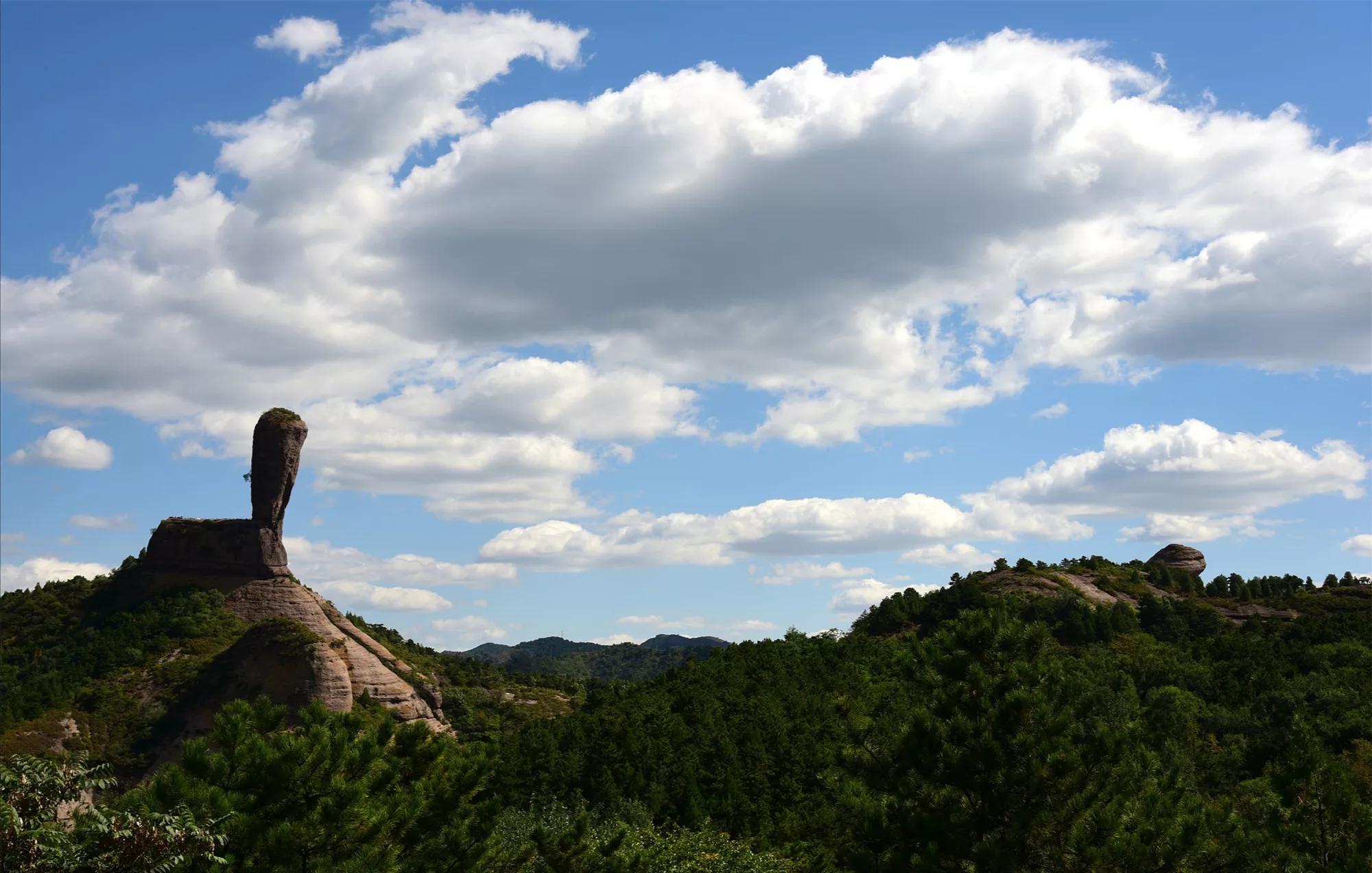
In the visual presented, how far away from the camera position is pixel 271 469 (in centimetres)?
10969

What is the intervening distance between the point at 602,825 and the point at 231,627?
74022 millimetres

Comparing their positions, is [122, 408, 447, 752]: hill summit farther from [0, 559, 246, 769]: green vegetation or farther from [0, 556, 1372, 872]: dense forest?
[0, 556, 1372, 872]: dense forest

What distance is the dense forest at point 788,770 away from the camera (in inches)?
880

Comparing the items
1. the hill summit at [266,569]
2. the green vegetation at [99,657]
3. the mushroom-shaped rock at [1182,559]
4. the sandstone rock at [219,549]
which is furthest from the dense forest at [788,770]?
the mushroom-shaped rock at [1182,559]

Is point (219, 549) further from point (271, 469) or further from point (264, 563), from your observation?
point (271, 469)

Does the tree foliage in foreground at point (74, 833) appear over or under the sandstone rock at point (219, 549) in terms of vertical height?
under

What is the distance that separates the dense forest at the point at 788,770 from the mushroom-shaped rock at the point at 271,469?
18.4 meters

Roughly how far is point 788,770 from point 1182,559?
403 ft

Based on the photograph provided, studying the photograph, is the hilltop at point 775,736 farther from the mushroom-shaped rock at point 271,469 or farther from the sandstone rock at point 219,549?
the mushroom-shaped rock at point 271,469

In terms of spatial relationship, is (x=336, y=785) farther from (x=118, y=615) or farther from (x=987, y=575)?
(x=987, y=575)

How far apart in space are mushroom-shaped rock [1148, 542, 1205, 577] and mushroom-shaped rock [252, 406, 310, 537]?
391 ft

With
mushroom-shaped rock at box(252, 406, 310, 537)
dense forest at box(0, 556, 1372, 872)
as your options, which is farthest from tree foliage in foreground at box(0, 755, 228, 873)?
mushroom-shaped rock at box(252, 406, 310, 537)

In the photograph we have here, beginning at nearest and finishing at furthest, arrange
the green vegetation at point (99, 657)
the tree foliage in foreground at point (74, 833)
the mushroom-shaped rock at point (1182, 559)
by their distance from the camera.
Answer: the tree foliage in foreground at point (74, 833)
the green vegetation at point (99, 657)
the mushroom-shaped rock at point (1182, 559)

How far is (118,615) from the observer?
351ft
